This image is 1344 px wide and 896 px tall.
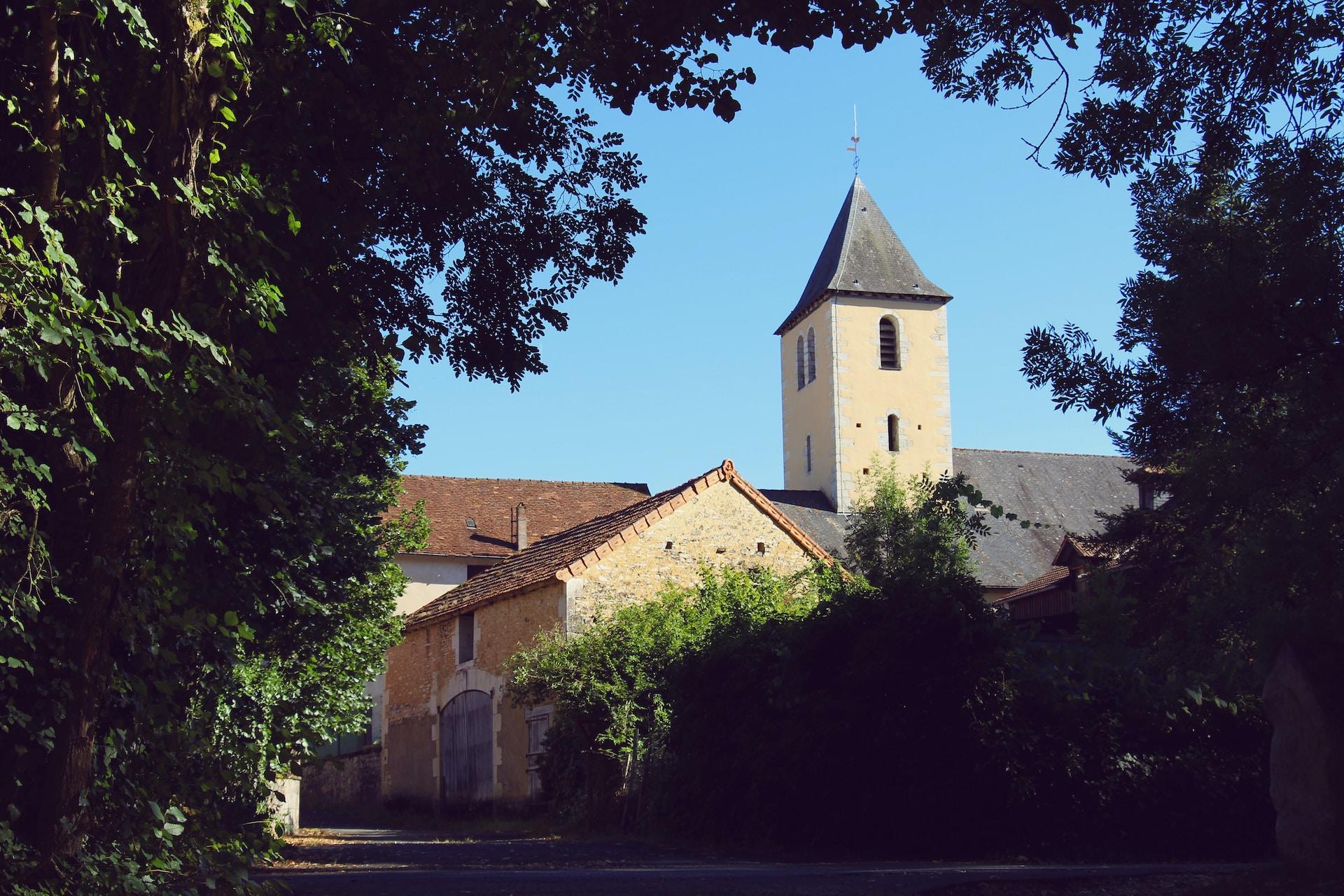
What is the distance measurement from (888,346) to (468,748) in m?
35.5

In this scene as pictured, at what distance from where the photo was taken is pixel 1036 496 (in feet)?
165

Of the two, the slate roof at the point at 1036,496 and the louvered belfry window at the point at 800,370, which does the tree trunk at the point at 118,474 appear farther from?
the louvered belfry window at the point at 800,370

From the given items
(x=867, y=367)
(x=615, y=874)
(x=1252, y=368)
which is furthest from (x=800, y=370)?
(x=1252, y=368)

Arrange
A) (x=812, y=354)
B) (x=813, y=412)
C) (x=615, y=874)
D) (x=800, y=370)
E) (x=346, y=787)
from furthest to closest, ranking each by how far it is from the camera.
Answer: (x=800, y=370), (x=812, y=354), (x=813, y=412), (x=346, y=787), (x=615, y=874)

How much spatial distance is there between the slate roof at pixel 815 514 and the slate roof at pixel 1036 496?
4903 millimetres

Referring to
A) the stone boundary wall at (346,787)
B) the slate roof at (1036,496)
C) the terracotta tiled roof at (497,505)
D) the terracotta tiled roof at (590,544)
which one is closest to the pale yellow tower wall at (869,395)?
the slate roof at (1036,496)

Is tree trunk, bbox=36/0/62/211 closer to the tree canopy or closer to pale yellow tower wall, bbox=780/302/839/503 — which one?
the tree canopy

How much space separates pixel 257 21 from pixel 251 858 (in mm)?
3839

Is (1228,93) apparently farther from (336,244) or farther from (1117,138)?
(336,244)

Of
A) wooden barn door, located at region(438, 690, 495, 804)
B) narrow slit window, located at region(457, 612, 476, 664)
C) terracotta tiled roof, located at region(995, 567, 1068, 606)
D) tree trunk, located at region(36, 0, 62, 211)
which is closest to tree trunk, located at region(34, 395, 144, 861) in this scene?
tree trunk, located at region(36, 0, 62, 211)

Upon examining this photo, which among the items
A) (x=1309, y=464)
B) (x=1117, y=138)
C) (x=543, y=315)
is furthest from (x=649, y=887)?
(x=1117, y=138)

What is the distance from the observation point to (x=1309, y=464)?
7.15 meters

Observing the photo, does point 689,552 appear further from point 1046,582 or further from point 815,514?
point 815,514

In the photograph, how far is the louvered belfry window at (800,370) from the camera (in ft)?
192
